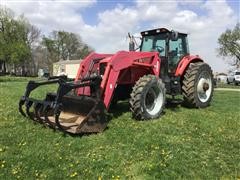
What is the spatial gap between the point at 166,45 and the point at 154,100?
7.56ft

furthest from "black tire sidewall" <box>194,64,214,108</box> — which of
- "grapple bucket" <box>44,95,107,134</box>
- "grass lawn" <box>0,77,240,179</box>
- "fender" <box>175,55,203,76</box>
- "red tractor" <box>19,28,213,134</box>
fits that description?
"grapple bucket" <box>44,95,107,134</box>

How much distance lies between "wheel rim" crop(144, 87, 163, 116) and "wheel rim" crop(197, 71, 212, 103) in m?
2.45

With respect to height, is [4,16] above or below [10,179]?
above

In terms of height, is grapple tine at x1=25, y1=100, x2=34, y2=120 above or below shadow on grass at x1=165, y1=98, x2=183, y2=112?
above

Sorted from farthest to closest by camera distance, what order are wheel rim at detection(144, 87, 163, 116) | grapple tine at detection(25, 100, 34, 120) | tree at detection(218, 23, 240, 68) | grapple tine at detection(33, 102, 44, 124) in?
tree at detection(218, 23, 240, 68) < wheel rim at detection(144, 87, 163, 116) < grapple tine at detection(25, 100, 34, 120) < grapple tine at detection(33, 102, 44, 124)

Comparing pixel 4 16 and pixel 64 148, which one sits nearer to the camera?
pixel 64 148

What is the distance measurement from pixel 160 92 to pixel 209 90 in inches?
134

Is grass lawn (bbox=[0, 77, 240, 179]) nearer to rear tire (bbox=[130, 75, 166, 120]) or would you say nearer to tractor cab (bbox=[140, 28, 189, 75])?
rear tire (bbox=[130, 75, 166, 120])

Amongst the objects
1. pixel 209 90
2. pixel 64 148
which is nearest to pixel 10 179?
pixel 64 148

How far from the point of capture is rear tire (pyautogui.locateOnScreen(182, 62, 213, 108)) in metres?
11.0

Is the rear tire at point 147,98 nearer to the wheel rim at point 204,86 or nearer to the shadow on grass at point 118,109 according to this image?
the shadow on grass at point 118,109

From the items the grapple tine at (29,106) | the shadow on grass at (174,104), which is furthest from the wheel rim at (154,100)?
the grapple tine at (29,106)

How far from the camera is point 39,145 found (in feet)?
23.1

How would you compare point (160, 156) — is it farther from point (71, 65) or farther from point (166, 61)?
point (71, 65)
